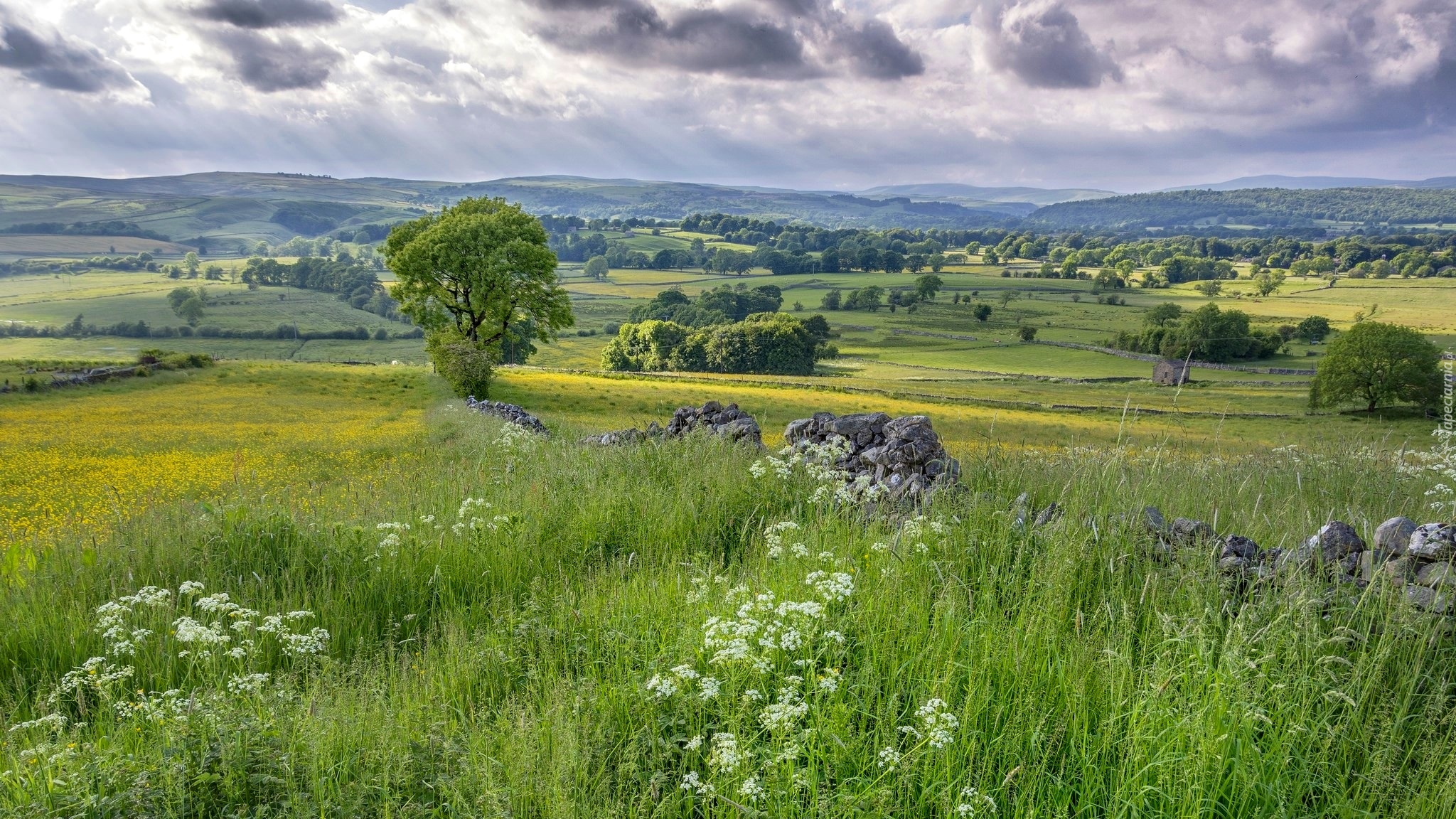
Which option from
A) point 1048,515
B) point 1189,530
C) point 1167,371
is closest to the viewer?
point 1189,530

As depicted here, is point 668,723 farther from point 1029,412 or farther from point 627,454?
point 1029,412

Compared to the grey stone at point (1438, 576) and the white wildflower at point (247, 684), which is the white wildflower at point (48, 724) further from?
the grey stone at point (1438, 576)

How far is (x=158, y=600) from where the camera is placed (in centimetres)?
579

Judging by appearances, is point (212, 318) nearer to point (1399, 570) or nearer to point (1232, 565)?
point (1232, 565)

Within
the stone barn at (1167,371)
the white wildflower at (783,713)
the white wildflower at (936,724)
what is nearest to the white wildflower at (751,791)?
the white wildflower at (783,713)

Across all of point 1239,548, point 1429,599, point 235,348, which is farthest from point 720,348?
point 1429,599

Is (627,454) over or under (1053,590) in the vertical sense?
under

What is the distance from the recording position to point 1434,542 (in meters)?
4.95

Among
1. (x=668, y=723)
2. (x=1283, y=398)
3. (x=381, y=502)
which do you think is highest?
(x=668, y=723)

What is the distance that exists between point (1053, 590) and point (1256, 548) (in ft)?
6.63

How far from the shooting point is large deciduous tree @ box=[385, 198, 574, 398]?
49.9 meters

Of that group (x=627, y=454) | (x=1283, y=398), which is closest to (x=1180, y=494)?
(x=627, y=454)

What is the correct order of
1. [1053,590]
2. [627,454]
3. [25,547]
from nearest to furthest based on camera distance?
[1053,590] → [25,547] → [627,454]

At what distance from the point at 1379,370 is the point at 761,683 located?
76768 mm
